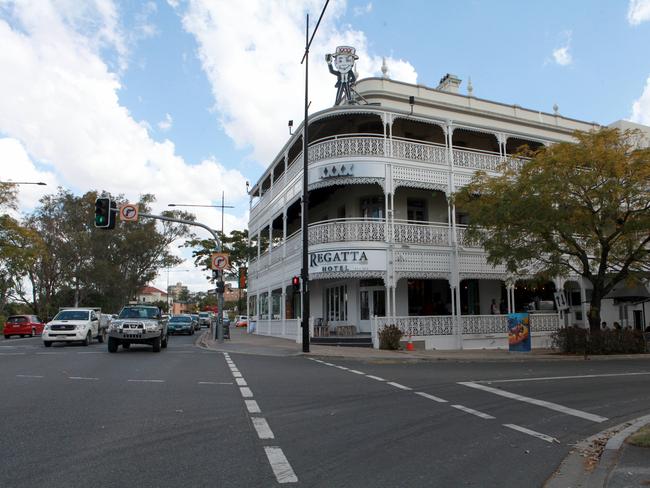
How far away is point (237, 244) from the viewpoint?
53531 millimetres

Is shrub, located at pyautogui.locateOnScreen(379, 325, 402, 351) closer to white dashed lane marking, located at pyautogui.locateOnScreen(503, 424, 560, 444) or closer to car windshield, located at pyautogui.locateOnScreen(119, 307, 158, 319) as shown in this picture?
car windshield, located at pyautogui.locateOnScreen(119, 307, 158, 319)

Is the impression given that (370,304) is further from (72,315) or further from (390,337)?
(72,315)

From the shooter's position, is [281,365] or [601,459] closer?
[601,459]

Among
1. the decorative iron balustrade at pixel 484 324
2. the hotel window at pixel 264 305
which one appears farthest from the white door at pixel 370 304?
the hotel window at pixel 264 305

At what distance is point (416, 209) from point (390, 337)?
798cm

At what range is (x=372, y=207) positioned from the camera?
26.2 metres

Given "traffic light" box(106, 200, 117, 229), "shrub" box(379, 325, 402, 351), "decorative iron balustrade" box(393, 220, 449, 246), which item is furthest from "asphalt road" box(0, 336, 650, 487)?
"decorative iron balustrade" box(393, 220, 449, 246)

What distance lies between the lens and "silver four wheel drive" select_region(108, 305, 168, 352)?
750 inches

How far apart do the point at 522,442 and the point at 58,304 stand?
56.4 m

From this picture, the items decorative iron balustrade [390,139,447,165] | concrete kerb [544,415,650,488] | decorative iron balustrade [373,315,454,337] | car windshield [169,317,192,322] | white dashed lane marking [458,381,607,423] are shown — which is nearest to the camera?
concrete kerb [544,415,650,488]

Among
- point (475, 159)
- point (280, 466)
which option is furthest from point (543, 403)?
point (475, 159)

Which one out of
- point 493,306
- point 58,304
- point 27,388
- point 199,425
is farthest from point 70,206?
point 199,425

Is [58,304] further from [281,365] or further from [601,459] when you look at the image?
[601,459]

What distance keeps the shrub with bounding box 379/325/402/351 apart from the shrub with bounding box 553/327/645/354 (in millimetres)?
5903
